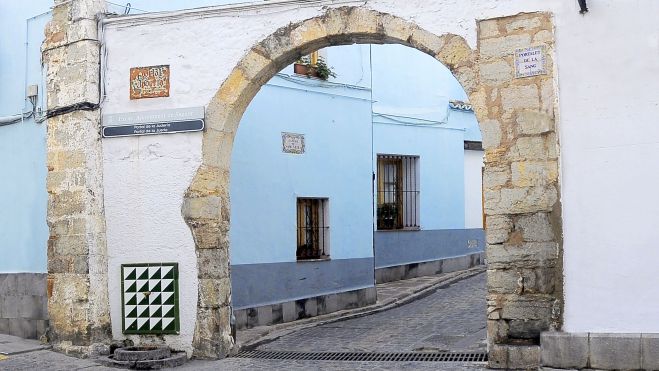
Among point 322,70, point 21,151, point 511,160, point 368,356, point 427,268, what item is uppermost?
point 322,70

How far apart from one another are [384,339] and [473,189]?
7633 millimetres

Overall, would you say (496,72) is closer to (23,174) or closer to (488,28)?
(488,28)

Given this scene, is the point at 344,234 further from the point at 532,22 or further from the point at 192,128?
the point at 532,22

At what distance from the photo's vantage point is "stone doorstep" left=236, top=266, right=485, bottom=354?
8.95 m

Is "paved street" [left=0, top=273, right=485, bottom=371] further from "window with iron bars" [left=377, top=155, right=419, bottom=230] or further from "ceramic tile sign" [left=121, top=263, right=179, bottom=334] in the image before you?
"window with iron bars" [left=377, top=155, right=419, bottom=230]

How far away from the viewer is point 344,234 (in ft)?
38.0

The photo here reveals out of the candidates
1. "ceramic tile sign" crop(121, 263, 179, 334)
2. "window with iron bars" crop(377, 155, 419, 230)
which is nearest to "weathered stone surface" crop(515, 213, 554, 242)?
"ceramic tile sign" crop(121, 263, 179, 334)

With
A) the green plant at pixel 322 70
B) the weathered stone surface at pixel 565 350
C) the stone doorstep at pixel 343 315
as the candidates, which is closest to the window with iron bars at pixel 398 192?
the stone doorstep at pixel 343 315

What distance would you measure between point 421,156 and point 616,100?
796cm

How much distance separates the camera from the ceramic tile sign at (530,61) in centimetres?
691

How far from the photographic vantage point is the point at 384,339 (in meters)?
8.95

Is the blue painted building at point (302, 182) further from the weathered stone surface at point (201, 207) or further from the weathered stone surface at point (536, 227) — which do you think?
the weathered stone surface at point (536, 227)

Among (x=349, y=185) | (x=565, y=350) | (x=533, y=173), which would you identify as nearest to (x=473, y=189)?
(x=349, y=185)

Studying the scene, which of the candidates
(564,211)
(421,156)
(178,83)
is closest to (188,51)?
(178,83)
